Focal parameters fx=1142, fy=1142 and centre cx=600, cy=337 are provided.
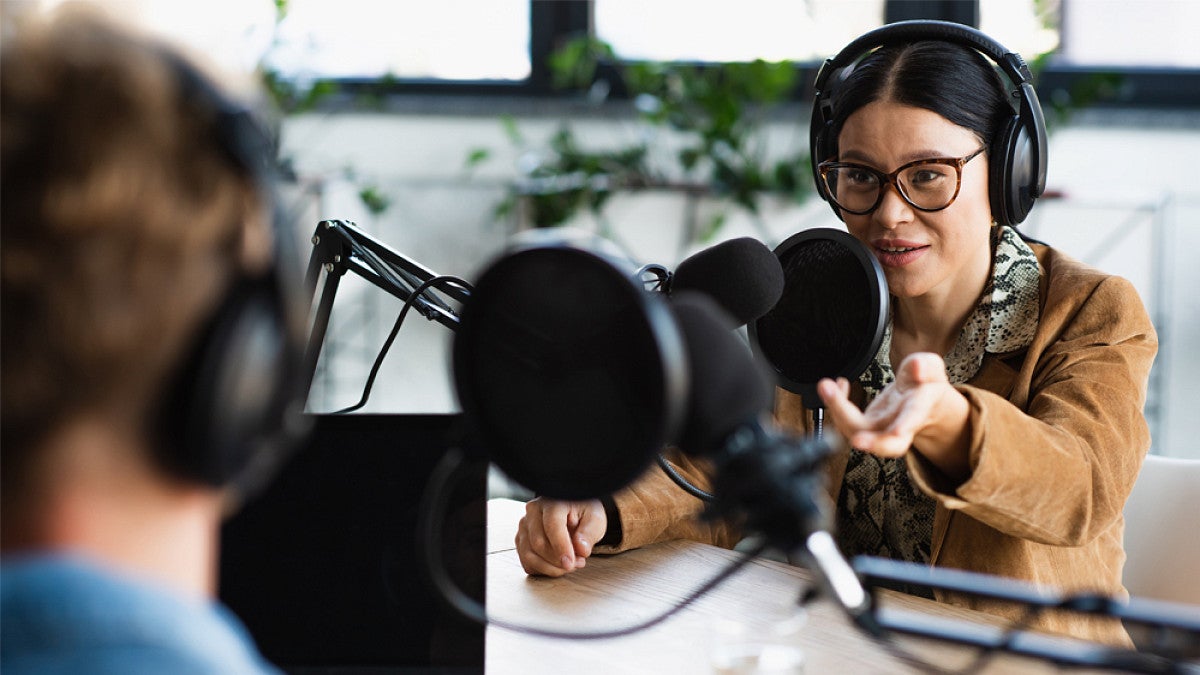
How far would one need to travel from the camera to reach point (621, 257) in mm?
531

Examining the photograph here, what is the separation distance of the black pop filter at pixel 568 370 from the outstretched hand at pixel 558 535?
57 centimetres

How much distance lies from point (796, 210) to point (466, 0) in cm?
122

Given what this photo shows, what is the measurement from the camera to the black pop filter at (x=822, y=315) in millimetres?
931

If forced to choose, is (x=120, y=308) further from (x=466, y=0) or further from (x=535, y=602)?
(x=466, y=0)

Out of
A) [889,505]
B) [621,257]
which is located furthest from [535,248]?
[889,505]

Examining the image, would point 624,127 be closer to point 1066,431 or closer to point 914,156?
point 914,156

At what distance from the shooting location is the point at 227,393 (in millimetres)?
426

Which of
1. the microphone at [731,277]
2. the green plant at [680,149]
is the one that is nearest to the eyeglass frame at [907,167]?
the microphone at [731,277]

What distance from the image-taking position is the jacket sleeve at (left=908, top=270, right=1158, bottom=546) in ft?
3.15

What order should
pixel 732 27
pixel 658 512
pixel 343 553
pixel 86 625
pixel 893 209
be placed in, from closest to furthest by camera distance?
pixel 86 625 < pixel 343 553 < pixel 658 512 < pixel 893 209 < pixel 732 27

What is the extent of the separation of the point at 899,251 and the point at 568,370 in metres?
0.89

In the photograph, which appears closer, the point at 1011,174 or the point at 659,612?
the point at 659,612

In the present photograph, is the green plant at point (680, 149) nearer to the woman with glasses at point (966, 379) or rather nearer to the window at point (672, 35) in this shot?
the window at point (672, 35)

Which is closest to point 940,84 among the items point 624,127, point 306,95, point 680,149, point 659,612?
point 659,612
